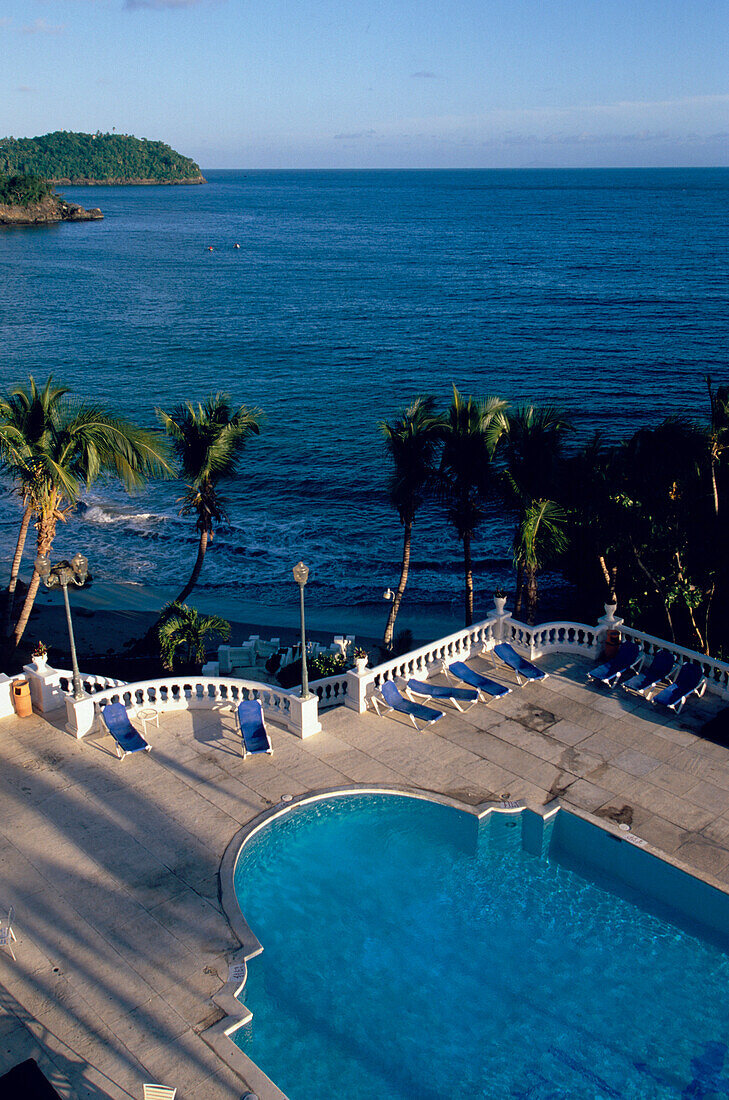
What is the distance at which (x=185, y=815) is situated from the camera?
15.2m

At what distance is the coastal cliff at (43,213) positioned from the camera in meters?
174

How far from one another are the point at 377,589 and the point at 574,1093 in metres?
27.8

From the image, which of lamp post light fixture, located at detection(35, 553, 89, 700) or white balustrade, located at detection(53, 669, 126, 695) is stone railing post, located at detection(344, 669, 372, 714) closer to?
white balustrade, located at detection(53, 669, 126, 695)

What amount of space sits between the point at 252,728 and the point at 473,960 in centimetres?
651

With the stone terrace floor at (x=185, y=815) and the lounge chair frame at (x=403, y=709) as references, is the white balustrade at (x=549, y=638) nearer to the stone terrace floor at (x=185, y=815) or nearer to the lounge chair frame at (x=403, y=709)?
the stone terrace floor at (x=185, y=815)

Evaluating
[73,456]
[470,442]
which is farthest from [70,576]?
[470,442]

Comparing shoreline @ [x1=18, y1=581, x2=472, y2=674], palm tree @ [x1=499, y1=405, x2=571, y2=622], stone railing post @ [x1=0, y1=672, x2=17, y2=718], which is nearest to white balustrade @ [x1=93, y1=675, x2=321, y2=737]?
stone railing post @ [x1=0, y1=672, x2=17, y2=718]

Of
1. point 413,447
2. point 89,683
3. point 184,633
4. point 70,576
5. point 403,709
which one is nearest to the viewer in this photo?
point 70,576

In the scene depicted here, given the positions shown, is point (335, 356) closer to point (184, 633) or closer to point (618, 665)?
point (184, 633)

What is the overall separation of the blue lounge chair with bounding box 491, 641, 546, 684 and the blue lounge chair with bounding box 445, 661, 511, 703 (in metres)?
0.51

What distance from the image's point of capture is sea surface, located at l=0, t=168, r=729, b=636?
132 ft

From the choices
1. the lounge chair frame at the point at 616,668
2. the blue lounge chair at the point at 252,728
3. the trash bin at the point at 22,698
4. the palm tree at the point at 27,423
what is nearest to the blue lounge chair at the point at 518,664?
the lounge chair frame at the point at 616,668

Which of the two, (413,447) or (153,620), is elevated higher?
(413,447)

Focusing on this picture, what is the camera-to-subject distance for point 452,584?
38156 millimetres
